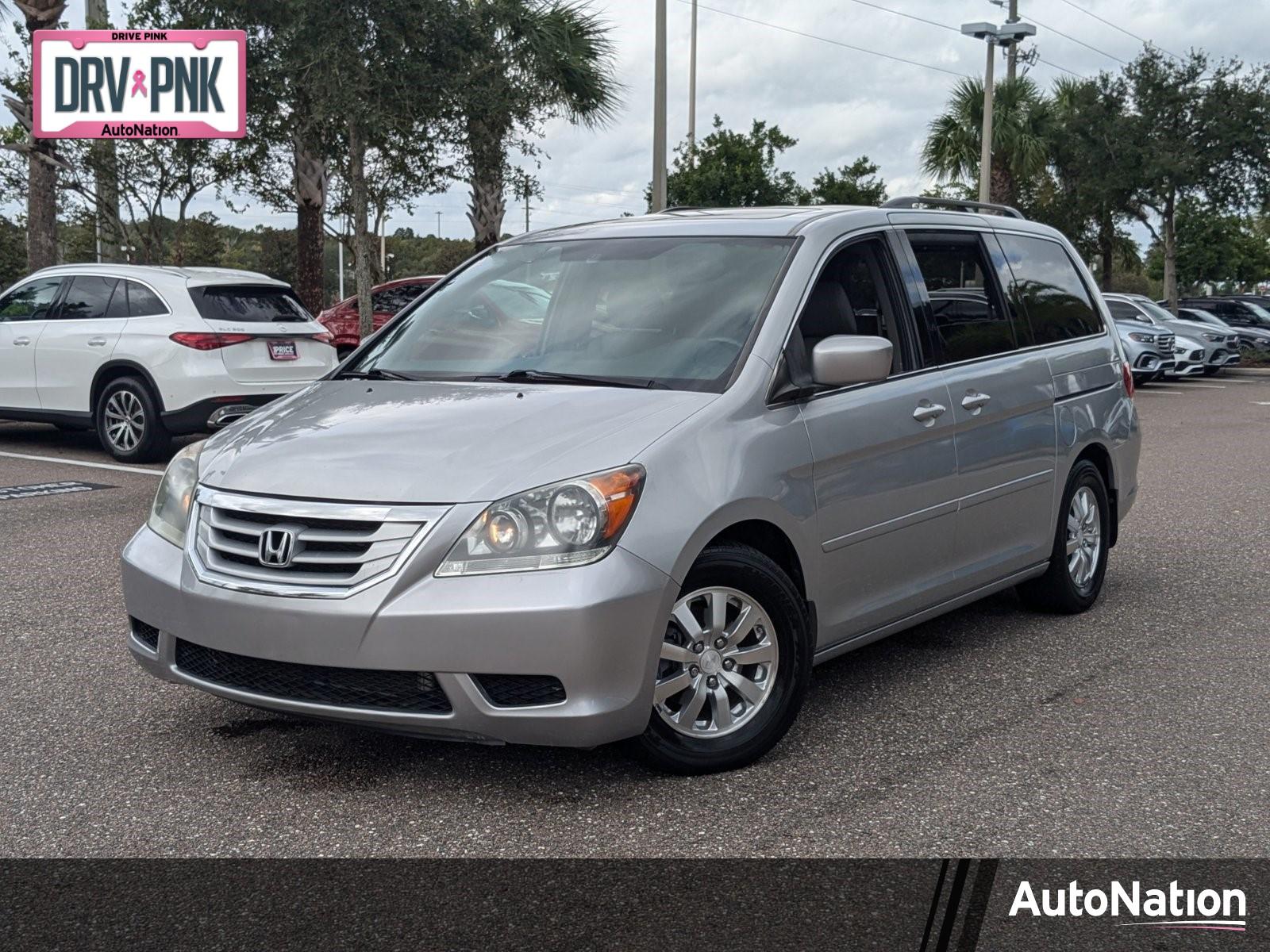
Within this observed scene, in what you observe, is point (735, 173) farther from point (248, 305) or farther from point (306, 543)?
point (306, 543)

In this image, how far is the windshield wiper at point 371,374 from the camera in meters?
5.23

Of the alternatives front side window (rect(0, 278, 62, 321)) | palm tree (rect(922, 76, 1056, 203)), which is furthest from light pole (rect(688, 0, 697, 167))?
front side window (rect(0, 278, 62, 321))

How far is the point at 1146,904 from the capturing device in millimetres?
3463

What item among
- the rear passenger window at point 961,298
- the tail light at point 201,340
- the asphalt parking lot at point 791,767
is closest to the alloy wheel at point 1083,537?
the asphalt parking lot at point 791,767

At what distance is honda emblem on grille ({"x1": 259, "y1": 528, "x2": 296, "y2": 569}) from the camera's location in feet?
13.4

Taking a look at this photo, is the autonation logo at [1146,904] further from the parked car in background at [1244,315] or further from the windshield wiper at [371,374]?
the parked car in background at [1244,315]

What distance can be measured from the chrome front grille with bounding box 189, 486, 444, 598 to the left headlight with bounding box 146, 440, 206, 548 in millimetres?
262

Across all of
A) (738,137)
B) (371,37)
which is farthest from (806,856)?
(738,137)

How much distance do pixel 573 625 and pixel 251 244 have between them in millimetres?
88221

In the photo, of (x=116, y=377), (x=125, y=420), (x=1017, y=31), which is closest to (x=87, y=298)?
(x=116, y=377)

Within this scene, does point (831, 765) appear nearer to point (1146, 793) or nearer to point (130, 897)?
point (1146, 793)

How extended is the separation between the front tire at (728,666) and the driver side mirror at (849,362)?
640 mm

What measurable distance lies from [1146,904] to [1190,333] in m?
25.8

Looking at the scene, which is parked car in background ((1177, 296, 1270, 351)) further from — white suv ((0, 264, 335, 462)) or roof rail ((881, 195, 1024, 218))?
roof rail ((881, 195, 1024, 218))
